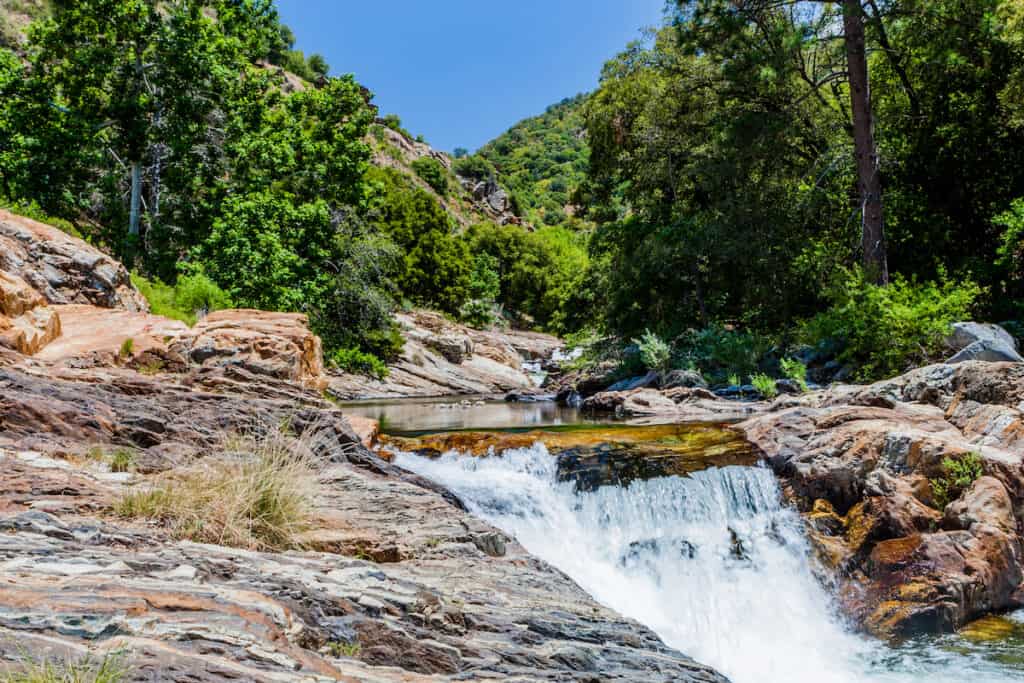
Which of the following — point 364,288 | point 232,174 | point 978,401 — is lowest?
point 978,401

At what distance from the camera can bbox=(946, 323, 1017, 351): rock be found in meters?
11.9

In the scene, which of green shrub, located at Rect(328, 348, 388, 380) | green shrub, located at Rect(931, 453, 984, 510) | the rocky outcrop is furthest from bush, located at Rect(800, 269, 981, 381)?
green shrub, located at Rect(328, 348, 388, 380)

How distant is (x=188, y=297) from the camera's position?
14930mm

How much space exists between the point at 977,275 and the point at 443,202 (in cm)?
5970

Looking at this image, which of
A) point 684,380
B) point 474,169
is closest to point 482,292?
point 684,380

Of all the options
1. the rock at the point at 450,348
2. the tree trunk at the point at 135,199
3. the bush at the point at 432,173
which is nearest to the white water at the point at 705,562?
the tree trunk at the point at 135,199

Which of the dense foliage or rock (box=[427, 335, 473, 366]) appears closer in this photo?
the dense foliage

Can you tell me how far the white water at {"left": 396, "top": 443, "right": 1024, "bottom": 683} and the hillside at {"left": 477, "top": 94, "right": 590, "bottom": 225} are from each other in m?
81.1

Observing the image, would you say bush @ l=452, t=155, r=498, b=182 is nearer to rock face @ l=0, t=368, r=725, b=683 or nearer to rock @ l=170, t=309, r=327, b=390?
rock @ l=170, t=309, r=327, b=390

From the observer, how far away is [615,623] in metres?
4.03

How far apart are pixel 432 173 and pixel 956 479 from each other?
225ft

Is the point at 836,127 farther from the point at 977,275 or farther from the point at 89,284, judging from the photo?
the point at 89,284

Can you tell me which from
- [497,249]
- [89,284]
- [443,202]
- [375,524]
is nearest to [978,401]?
[375,524]

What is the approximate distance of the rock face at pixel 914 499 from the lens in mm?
6266
